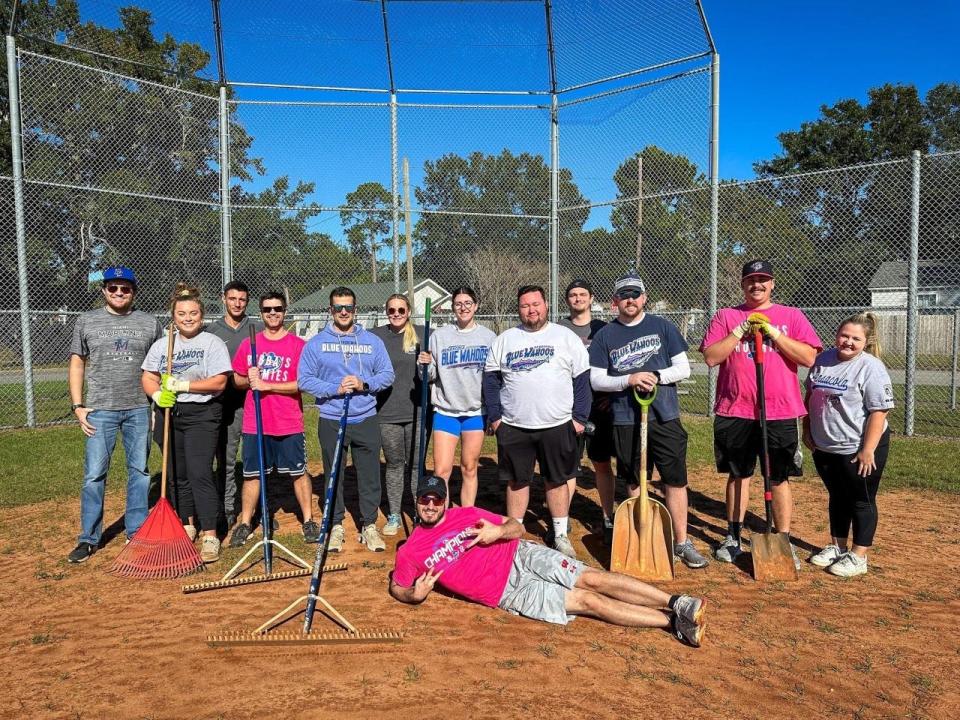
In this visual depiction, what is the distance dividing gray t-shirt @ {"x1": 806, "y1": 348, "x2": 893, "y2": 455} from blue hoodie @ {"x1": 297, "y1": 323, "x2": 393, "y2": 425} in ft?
10.4

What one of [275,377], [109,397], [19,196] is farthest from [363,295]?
[109,397]

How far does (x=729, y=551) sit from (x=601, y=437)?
1224mm

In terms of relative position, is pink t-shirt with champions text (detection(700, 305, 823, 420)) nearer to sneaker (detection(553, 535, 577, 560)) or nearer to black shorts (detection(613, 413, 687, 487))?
black shorts (detection(613, 413, 687, 487))

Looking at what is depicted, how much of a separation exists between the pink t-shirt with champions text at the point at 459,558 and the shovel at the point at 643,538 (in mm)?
975

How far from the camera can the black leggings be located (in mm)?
4555

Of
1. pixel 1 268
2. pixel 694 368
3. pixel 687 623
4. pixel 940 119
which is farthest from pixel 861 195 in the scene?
pixel 940 119

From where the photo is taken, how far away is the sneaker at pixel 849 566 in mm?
4578

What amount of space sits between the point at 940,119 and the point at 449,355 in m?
46.8

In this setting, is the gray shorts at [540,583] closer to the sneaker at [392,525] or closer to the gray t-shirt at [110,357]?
the sneaker at [392,525]

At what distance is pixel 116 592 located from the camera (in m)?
4.46

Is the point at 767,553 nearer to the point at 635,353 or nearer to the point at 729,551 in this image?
the point at 729,551

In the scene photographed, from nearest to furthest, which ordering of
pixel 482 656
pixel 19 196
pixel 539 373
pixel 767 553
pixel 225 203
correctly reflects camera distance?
pixel 482 656 → pixel 767 553 → pixel 539 373 → pixel 19 196 → pixel 225 203

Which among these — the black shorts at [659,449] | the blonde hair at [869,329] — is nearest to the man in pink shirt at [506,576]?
the black shorts at [659,449]

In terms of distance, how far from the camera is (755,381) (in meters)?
4.71
